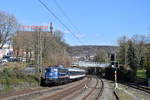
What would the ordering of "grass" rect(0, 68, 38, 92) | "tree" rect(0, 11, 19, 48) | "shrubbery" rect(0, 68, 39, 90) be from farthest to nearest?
"tree" rect(0, 11, 19, 48)
"shrubbery" rect(0, 68, 39, 90)
"grass" rect(0, 68, 38, 92)

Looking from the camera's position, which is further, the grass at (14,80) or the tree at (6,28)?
the tree at (6,28)

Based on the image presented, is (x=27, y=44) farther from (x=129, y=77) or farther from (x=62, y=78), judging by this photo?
(x=62, y=78)

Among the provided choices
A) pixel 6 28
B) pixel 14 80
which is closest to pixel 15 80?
pixel 14 80

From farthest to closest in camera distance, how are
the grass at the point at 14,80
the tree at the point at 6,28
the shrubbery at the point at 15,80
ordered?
1. the tree at the point at 6,28
2. the shrubbery at the point at 15,80
3. the grass at the point at 14,80

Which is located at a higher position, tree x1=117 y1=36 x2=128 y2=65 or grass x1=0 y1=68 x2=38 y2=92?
tree x1=117 y1=36 x2=128 y2=65

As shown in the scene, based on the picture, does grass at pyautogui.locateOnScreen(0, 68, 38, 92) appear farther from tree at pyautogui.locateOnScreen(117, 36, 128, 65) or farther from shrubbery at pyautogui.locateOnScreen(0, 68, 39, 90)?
tree at pyautogui.locateOnScreen(117, 36, 128, 65)

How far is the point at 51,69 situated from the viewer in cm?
5372

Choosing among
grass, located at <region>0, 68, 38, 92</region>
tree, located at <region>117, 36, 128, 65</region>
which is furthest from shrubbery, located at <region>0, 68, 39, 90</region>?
tree, located at <region>117, 36, 128, 65</region>

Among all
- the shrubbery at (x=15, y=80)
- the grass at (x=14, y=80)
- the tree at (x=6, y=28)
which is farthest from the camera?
the tree at (x=6, y=28)

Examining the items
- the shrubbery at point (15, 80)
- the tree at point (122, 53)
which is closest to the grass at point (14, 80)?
the shrubbery at point (15, 80)

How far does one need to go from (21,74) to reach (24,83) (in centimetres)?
387

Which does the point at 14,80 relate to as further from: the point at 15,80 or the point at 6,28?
the point at 6,28

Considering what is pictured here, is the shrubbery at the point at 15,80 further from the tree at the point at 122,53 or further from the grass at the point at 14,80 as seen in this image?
the tree at the point at 122,53

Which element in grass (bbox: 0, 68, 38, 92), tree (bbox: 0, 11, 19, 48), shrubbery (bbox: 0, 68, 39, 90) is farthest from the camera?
tree (bbox: 0, 11, 19, 48)
